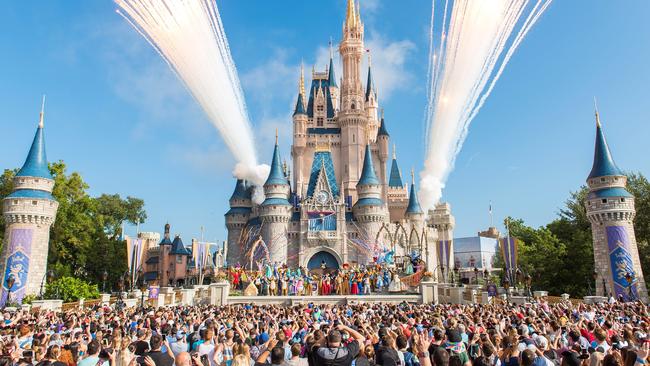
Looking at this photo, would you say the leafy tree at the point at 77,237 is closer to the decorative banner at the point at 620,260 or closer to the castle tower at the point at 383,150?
the castle tower at the point at 383,150

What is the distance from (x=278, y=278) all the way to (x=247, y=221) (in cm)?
2808

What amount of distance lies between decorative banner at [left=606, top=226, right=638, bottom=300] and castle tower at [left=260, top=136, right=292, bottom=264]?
108 feet

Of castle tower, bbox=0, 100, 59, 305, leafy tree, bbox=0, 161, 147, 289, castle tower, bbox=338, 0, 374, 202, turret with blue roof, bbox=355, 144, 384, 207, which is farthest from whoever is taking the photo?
castle tower, bbox=338, 0, 374, 202

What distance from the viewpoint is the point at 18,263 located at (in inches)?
1310

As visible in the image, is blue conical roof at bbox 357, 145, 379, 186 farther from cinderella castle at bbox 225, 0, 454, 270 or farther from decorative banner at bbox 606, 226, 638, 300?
decorative banner at bbox 606, 226, 638, 300

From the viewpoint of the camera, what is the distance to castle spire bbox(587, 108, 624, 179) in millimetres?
34375

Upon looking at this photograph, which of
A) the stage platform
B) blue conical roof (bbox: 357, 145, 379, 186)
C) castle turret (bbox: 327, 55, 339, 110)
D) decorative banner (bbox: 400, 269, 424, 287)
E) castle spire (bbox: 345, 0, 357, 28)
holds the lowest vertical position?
the stage platform

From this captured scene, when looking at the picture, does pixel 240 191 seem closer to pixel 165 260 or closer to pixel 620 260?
pixel 165 260

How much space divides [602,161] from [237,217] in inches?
1698

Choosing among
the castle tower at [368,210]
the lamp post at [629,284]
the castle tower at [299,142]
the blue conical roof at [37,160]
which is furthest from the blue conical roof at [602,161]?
the blue conical roof at [37,160]

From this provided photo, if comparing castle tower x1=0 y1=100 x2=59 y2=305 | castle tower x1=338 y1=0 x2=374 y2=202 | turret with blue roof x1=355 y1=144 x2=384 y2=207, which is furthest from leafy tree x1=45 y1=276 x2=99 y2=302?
castle tower x1=338 y1=0 x2=374 y2=202

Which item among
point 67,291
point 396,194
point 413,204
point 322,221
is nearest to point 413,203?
point 413,204

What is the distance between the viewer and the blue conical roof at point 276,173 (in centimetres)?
5763

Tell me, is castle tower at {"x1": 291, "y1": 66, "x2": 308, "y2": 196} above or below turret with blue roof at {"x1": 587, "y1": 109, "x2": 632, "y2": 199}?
above
